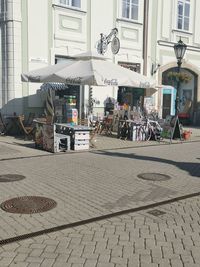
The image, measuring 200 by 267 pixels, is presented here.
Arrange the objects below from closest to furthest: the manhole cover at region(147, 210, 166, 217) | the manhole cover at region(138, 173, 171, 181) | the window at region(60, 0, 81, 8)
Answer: the manhole cover at region(147, 210, 166, 217) → the manhole cover at region(138, 173, 171, 181) → the window at region(60, 0, 81, 8)

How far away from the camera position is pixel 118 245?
4746mm

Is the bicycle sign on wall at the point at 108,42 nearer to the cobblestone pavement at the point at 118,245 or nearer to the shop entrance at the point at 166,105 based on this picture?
the shop entrance at the point at 166,105

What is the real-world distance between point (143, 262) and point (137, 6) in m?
16.8

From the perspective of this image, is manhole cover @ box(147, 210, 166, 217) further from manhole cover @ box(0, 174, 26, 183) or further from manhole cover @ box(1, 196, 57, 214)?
manhole cover @ box(0, 174, 26, 183)

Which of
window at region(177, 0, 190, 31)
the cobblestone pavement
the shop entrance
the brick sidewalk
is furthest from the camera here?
the shop entrance

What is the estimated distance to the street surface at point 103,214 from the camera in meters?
4.44

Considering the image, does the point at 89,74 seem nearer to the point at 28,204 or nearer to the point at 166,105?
the point at 28,204

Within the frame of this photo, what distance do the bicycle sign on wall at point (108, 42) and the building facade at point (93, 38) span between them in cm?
19

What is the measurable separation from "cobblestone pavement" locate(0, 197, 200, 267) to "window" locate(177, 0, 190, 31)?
17.5m

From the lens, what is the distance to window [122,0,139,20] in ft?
61.6

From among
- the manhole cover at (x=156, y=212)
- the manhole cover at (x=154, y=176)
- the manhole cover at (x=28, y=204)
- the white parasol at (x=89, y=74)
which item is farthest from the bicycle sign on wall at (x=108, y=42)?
the manhole cover at (x=156, y=212)

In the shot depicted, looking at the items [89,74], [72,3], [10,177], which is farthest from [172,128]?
[10,177]

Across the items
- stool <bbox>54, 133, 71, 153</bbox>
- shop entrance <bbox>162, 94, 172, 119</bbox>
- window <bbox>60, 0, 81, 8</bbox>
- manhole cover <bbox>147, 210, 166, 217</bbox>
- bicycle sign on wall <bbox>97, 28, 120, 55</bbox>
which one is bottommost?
manhole cover <bbox>147, 210, 166, 217</bbox>

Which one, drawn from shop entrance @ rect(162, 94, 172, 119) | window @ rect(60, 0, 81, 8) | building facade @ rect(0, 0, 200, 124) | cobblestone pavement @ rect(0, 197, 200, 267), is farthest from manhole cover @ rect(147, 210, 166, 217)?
shop entrance @ rect(162, 94, 172, 119)
